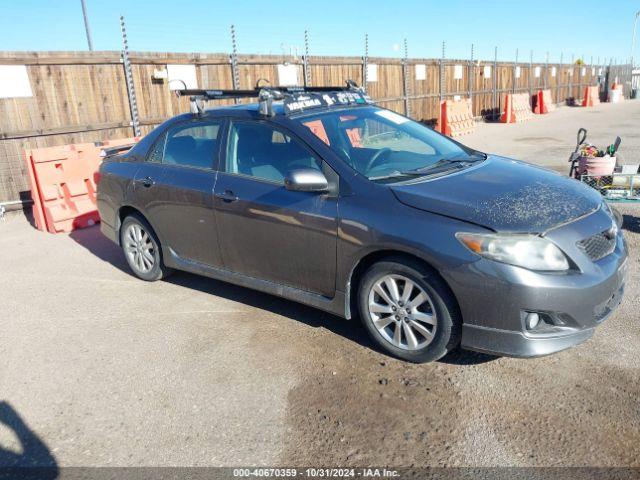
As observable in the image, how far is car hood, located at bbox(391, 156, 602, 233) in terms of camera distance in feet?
10.4

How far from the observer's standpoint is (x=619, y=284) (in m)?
3.34

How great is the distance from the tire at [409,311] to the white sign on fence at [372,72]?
1303 centimetres

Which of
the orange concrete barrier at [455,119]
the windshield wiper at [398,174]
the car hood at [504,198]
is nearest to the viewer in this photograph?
the car hood at [504,198]

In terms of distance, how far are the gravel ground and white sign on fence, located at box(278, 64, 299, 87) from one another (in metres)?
8.69

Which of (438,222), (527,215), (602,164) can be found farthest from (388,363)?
(602,164)

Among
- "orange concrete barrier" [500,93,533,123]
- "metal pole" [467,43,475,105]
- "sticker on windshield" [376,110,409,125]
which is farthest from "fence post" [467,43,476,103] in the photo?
"sticker on windshield" [376,110,409,125]

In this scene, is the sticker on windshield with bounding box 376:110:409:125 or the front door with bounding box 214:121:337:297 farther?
the sticker on windshield with bounding box 376:110:409:125

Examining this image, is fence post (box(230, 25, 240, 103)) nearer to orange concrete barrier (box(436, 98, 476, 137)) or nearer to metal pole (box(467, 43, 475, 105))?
orange concrete barrier (box(436, 98, 476, 137))

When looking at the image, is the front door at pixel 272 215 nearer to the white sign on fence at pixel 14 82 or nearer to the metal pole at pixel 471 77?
the white sign on fence at pixel 14 82

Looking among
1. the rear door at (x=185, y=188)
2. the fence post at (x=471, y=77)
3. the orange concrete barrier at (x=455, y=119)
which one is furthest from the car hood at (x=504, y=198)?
the fence post at (x=471, y=77)

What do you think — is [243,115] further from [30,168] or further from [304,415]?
[30,168]

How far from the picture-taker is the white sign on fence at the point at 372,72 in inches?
613

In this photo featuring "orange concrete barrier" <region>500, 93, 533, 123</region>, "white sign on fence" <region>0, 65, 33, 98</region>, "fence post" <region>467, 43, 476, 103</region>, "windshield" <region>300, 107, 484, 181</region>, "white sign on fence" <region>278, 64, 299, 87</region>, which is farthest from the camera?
"orange concrete barrier" <region>500, 93, 533, 123</region>

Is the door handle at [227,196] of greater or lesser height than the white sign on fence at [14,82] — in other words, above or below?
below
